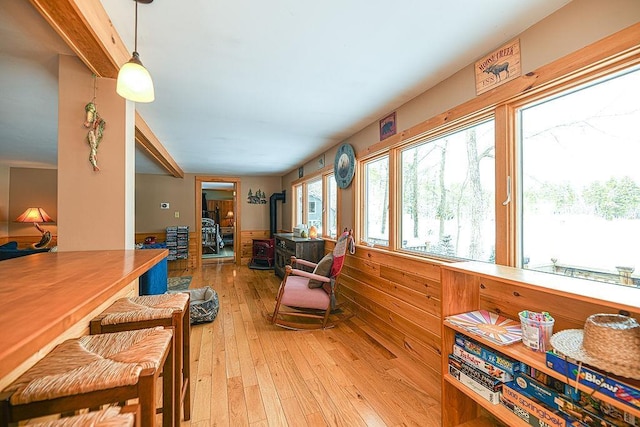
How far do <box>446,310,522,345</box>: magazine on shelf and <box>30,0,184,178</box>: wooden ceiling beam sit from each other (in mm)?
2311

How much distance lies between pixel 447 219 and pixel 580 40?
1245mm

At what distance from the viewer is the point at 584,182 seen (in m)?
1.34

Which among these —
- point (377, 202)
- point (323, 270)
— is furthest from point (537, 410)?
point (377, 202)

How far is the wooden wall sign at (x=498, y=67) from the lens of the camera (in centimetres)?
154

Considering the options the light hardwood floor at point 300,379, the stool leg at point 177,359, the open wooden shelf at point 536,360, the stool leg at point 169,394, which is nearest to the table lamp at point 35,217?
the light hardwood floor at point 300,379

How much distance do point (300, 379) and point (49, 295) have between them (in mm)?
1616

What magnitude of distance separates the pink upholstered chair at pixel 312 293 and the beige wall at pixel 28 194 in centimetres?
548

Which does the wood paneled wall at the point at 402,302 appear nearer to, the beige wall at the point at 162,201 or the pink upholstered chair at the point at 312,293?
the pink upholstered chair at the point at 312,293

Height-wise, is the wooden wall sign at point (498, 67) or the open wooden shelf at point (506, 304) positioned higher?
the wooden wall sign at point (498, 67)

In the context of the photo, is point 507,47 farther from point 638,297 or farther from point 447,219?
point 638,297

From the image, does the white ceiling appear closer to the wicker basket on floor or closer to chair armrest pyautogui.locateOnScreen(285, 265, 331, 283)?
chair armrest pyautogui.locateOnScreen(285, 265, 331, 283)

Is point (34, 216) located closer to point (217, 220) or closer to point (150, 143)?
point (150, 143)

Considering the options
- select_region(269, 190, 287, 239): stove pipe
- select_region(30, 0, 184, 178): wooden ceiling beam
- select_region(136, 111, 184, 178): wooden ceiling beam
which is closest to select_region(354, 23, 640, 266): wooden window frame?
select_region(30, 0, 184, 178): wooden ceiling beam

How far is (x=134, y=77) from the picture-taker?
4.23ft
